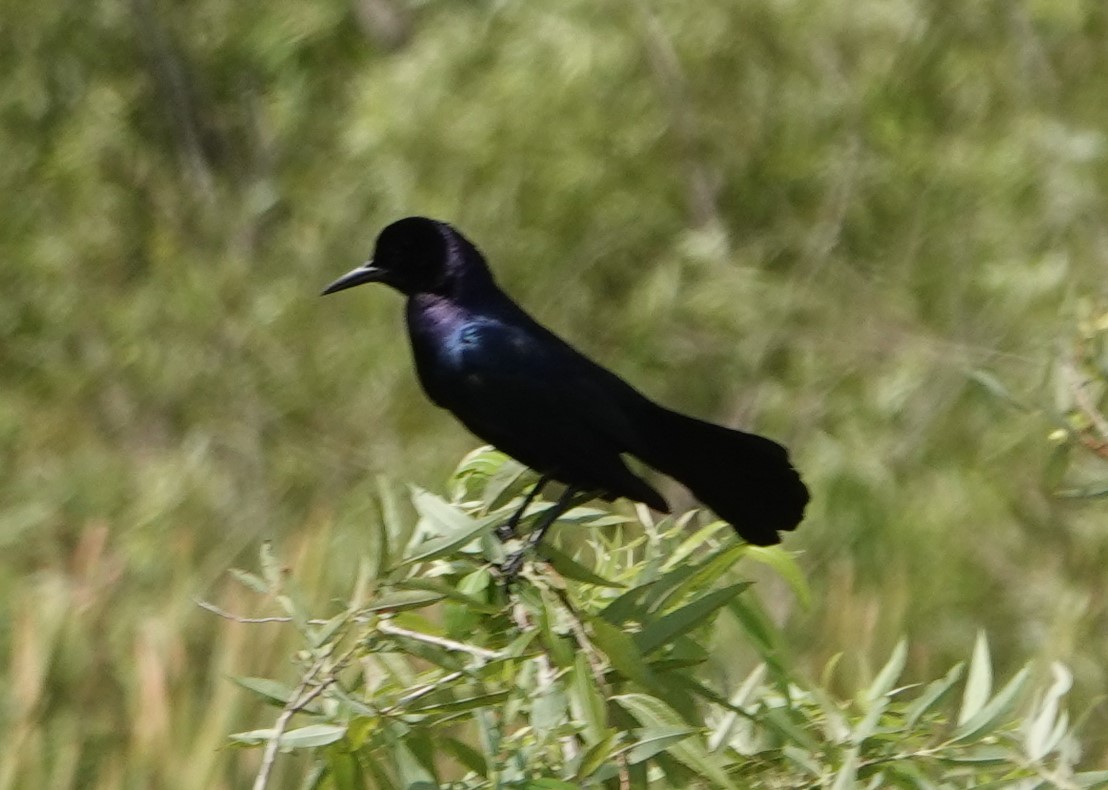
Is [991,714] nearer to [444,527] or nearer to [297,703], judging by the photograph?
[444,527]

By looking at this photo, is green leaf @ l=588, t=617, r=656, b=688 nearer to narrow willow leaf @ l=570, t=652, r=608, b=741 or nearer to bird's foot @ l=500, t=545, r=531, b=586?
narrow willow leaf @ l=570, t=652, r=608, b=741

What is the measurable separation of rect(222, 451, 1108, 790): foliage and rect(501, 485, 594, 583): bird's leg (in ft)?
0.05

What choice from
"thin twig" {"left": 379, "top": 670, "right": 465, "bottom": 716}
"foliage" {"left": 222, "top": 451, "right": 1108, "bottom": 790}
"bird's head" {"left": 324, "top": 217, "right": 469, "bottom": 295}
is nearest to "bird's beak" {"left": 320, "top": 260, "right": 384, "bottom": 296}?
"bird's head" {"left": 324, "top": 217, "right": 469, "bottom": 295}

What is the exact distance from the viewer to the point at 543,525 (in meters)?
2.18

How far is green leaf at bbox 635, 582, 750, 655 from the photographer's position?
1872 mm

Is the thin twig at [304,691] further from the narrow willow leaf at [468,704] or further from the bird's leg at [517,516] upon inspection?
the bird's leg at [517,516]

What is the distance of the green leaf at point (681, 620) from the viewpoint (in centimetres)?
187

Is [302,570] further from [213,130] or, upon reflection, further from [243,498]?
[213,130]

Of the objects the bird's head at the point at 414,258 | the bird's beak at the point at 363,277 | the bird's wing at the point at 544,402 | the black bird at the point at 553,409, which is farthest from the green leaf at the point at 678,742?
the bird's beak at the point at 363,277

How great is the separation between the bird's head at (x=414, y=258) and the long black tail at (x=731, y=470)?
0.43 meters

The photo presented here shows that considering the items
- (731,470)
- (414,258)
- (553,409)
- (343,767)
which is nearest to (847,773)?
(343,767)

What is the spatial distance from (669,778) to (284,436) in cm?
630

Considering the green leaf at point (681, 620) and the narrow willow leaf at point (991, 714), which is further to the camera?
the narrow willow leaf at point (991, 714)

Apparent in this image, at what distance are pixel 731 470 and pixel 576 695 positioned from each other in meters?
0.77
